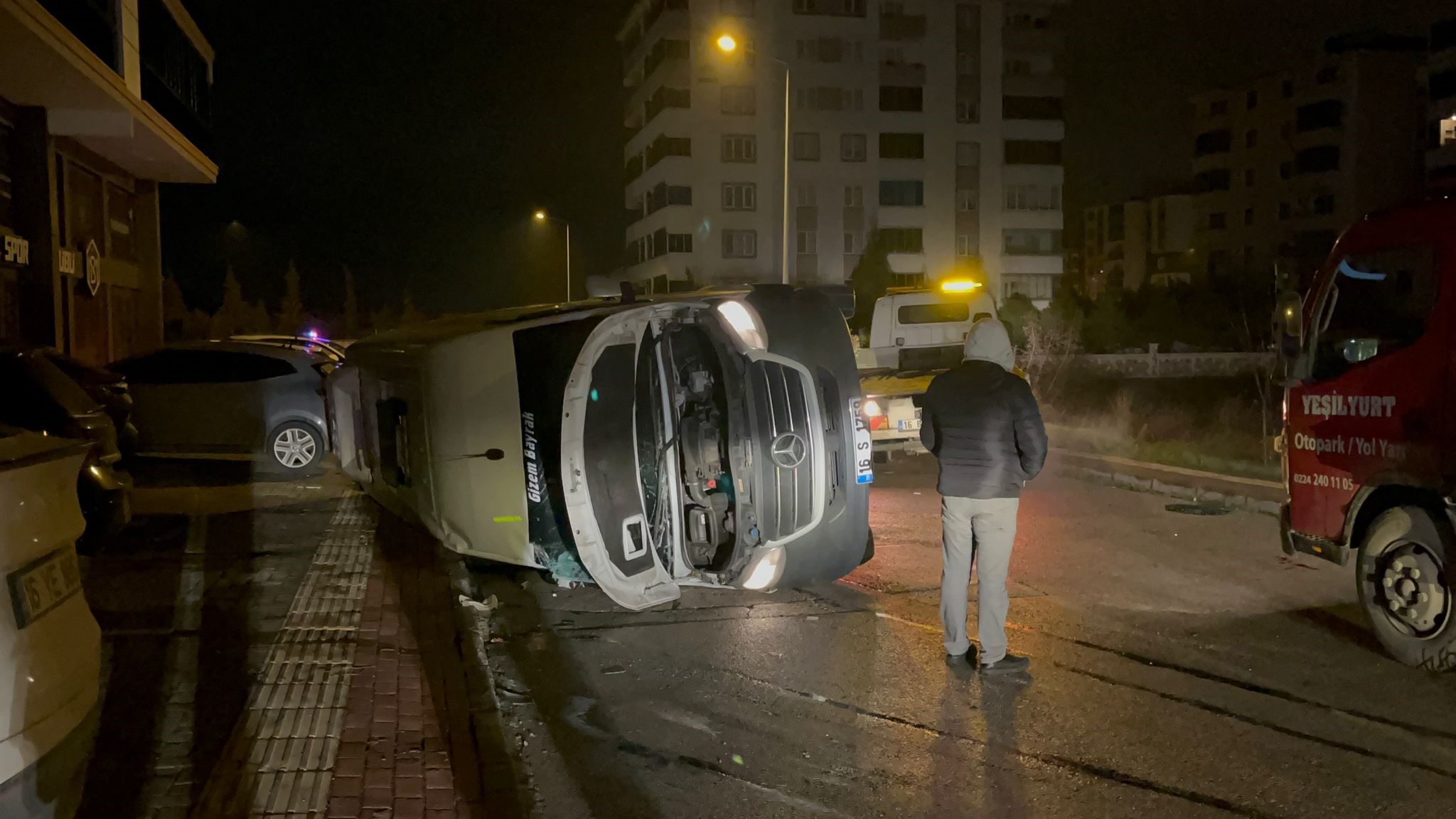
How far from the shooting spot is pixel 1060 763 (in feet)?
15.7

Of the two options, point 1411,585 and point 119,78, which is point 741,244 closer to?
point 119,78

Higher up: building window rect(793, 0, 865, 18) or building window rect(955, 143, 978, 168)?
building window rect(793, 0, 865, 18)

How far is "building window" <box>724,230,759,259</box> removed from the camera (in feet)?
181

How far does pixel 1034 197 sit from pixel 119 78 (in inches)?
2053

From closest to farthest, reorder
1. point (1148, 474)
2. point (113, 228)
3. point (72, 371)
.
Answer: point (72, 371) < point (1148, 474) < point (113, 228)

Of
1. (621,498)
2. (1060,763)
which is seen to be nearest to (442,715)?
(621,498)

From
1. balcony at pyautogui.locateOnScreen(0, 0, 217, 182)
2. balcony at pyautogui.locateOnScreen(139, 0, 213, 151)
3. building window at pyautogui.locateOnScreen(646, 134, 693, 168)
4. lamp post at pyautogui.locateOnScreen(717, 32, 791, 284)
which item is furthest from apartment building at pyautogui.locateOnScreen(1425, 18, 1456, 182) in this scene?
balcony at pyautogui.locateOnScreen(0, 0, 217, 182)

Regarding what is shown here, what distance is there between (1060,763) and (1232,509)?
7.26m

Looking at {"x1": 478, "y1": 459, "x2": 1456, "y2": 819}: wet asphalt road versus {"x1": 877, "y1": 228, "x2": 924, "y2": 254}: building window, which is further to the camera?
{"x1": 877, "y1": 228, "x2": 924, "y2": 254}: building window

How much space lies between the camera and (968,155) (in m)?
58.2

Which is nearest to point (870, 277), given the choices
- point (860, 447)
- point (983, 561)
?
point (860, 447)

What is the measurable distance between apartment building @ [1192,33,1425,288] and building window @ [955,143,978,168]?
16.9m

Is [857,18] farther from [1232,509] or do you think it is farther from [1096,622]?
[1096,622]

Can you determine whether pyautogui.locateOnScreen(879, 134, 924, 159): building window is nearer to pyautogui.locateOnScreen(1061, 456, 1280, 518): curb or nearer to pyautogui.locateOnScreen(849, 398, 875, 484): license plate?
pyautogui.locateOnScreen(1061, 456, 1280, 518): curb
